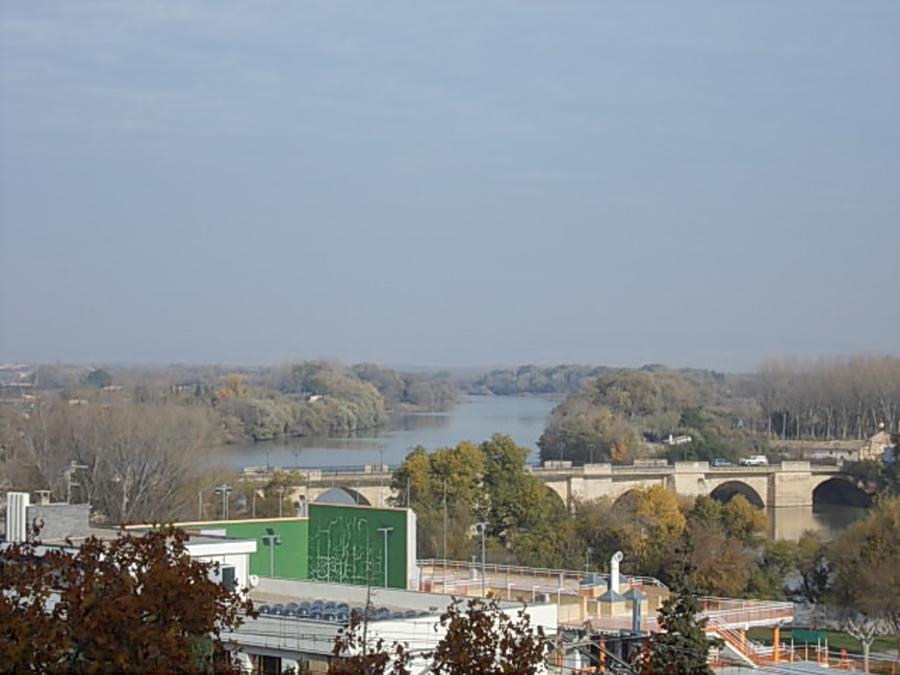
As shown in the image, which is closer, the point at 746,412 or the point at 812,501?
the point at 812,501

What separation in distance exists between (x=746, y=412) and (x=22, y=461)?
71.0m

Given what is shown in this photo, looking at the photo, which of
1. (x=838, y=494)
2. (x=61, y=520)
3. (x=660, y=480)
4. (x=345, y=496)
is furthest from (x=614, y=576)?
(x=838, y=494)

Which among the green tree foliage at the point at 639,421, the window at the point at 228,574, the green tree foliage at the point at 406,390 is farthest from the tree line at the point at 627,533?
the green tree foliage at the point at 406,390

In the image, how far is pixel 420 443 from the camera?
9438cm

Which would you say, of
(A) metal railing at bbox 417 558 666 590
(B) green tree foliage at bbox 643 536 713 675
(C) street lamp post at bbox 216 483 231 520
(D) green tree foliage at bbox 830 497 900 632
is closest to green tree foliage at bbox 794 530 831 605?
(D) green tree foliage at bbox 830 497 900 632

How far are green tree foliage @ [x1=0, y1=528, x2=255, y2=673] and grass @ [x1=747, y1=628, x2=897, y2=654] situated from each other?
19893 mm

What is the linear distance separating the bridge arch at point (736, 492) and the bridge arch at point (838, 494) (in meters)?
3.05

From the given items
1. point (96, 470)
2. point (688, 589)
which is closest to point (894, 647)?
point (688, 589)

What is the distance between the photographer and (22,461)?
4603 cm

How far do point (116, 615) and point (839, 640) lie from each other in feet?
76.1

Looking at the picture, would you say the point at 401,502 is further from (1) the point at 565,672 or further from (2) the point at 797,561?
(1) the point at 565,672

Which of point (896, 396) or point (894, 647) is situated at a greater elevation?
point (896, 396)

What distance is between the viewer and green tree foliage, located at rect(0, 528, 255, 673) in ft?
30.3

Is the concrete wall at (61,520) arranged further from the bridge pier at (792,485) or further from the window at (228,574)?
the bridge pier at (792,485)
